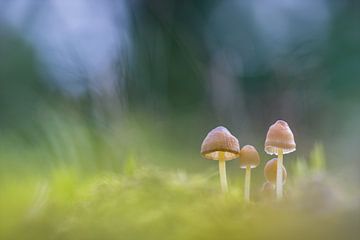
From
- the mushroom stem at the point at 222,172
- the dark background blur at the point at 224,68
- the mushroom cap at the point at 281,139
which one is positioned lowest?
the mushroom stem at the point at 222,172

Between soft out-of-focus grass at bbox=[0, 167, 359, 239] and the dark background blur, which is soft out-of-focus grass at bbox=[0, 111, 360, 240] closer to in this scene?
soft out-of-focus grass at bbox=[0, 167, 359, 239]

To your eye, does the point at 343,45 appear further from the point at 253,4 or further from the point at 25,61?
the point at 25,61

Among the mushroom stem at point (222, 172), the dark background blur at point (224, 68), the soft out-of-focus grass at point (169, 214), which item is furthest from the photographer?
the dark background blur at point (224, 68)

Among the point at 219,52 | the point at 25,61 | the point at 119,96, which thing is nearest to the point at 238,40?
the point at 219,52

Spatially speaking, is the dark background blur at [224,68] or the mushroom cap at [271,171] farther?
the dark background blur at [224,68]

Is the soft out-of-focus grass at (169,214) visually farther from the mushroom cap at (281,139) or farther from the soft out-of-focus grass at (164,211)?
the mushroom cap at (281,139)

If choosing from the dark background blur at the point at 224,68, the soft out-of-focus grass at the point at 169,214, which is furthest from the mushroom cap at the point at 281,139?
the dark background blur at the point at 224,68

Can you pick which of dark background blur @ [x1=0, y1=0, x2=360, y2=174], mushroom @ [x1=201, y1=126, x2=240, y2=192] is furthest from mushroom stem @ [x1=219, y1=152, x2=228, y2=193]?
dark background blur @ [x1=0, y1=0, x2=360, y2=174]

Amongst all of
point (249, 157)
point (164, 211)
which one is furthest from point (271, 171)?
point (164, 211)
